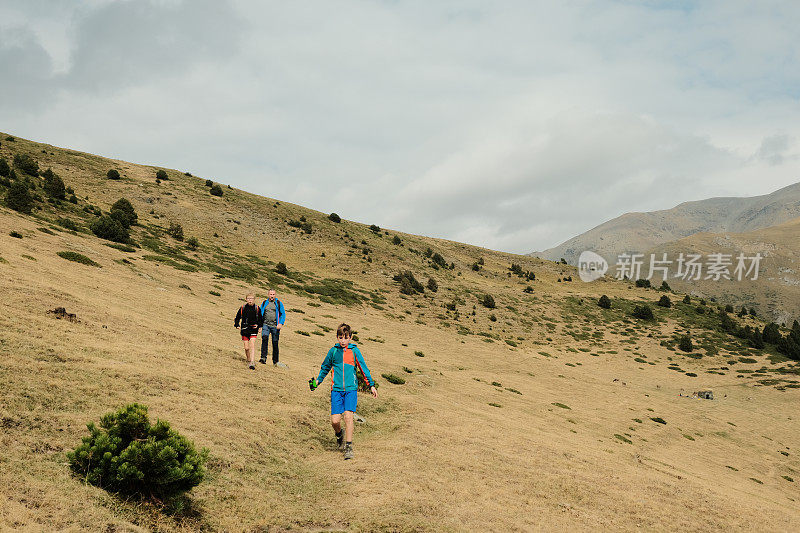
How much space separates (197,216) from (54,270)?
140 feet

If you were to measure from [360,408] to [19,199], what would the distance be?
36288 millimetres

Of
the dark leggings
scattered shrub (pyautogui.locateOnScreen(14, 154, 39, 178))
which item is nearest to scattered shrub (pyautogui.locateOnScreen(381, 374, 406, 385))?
the dark leggings

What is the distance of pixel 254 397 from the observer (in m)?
12.3

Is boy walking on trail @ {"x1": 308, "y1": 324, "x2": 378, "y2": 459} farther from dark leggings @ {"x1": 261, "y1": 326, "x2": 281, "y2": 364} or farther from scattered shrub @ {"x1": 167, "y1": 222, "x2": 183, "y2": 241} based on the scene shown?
scattered shrub @ {"x1": 167, "y1": 222, "x2": 183, "y2": 241}

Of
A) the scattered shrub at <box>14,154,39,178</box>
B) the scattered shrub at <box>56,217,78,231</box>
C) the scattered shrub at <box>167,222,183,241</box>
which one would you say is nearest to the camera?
the scattered shrub at <box>56,217,78,231</box>

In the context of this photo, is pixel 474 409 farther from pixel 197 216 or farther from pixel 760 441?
pixel 197 216

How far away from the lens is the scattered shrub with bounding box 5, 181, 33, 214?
32125mm

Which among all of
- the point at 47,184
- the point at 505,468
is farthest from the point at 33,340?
the point at 47,184

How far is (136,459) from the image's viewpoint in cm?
583

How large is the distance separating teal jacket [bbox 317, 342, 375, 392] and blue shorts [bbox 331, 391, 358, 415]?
147mm

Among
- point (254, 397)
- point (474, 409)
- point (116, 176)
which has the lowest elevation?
point (474, 409)

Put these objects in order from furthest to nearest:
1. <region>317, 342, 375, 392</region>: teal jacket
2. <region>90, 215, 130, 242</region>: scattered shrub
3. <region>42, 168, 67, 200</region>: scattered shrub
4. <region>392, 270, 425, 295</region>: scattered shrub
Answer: <region>392, 270, 425, 295</region>: scattered shrub, <region>42, 168, 67, 200</region>: scattered shrub, <region>90, 215, 130, 242</region>: scattered shrub, <region>317, 342, 375, 392</region>: teal jacket

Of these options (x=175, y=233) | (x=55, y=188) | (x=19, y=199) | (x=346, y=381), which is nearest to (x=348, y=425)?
(x=346, y=381)

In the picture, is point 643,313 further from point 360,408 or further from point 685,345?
point 360,408
